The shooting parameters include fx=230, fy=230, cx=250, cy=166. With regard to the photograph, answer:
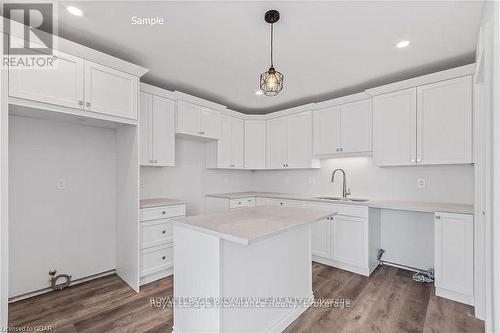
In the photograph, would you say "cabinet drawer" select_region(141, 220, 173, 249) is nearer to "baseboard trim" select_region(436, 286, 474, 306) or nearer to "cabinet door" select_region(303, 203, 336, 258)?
"cabinet door" select_region(303, 203, 336, 258)

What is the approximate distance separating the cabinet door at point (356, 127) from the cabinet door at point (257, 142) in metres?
1.49

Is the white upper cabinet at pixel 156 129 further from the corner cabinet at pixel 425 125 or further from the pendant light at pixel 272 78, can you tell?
the corner cabinet at pixel 425 125

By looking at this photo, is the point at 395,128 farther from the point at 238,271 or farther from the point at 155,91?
the point at 155,91

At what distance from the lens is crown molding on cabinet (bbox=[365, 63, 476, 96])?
8.10 feet

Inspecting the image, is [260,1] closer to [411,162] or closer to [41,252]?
[411,162]

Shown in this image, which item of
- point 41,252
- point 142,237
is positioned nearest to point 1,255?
point 41,252

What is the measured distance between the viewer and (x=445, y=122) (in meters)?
2.59

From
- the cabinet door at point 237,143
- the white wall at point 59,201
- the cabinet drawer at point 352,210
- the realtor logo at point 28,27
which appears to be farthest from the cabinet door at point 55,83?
the cabinet drawer at point 352,210

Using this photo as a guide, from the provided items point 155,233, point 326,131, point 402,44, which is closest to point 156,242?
point 155,233

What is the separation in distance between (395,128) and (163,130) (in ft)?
9.95

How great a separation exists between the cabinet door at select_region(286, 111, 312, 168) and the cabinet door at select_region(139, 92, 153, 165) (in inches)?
89.2

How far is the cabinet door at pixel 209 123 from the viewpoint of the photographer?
362cm

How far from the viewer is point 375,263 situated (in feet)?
10.4

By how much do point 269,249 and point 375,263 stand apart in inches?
85.0
